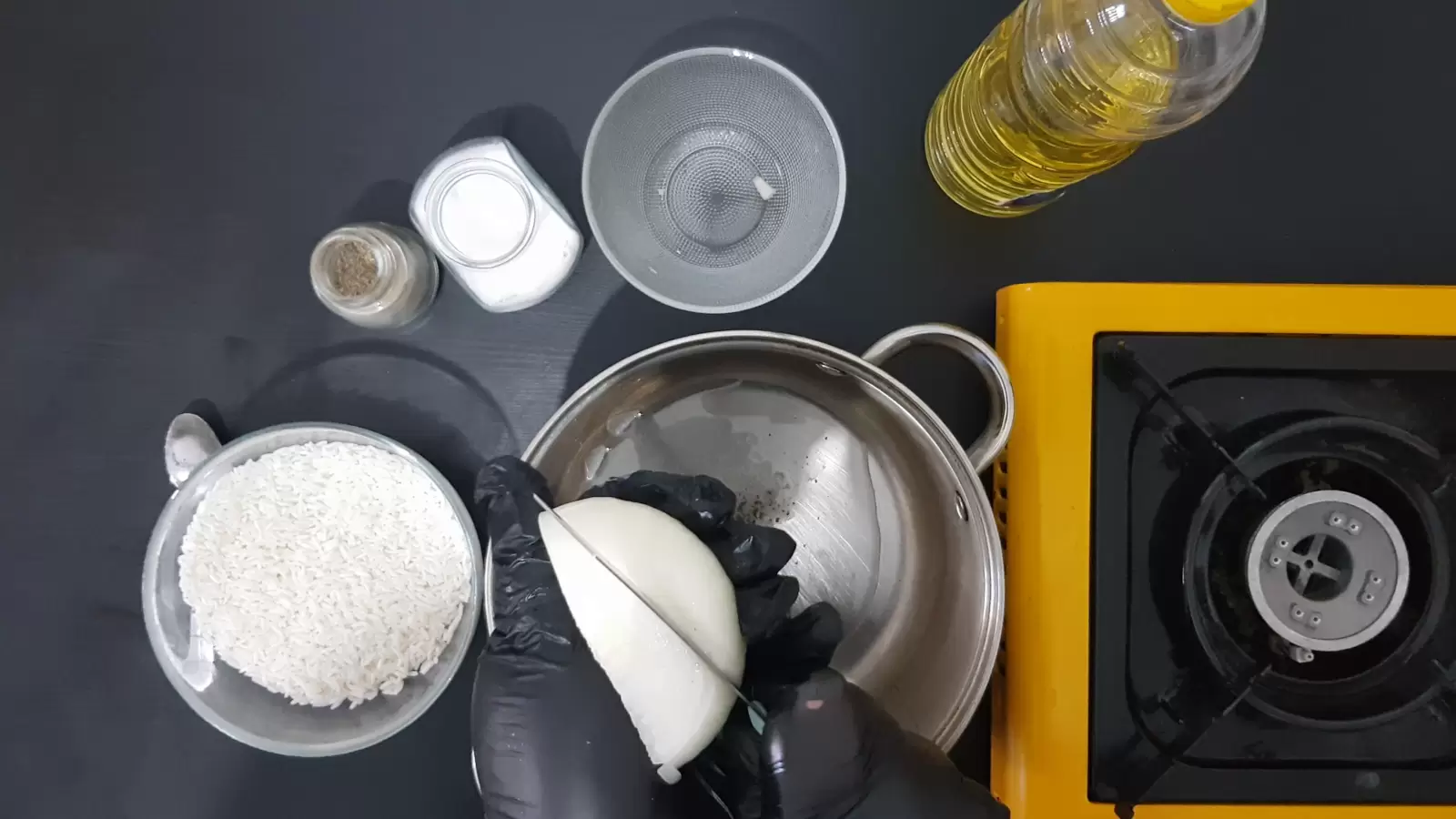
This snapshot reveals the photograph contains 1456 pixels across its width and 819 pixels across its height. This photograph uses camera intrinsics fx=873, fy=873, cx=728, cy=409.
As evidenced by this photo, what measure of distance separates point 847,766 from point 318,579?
1.22ft

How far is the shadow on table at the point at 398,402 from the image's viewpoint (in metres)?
0.62

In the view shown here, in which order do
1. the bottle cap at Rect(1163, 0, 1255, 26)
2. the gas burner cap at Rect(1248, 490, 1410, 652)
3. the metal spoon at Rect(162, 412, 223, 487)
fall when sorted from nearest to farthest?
the bottle cap at Rect(1163, 0, 1255, 26) < the gas burner cap at Rect(1248, 490, 1410, 652) < the metal spoon at Rect(162, 412, 223, 487)

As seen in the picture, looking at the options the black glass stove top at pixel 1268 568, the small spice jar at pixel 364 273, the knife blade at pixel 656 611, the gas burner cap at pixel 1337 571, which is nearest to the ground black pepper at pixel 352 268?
the small spice jar at pixel 364 273

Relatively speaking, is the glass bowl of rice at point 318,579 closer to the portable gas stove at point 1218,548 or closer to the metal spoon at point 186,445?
the metal spoon at point 186,445

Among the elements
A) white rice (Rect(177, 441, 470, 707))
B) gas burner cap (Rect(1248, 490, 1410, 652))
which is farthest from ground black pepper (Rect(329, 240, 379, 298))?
gas burner cap (Rect(1248, 490, 1410, 652))

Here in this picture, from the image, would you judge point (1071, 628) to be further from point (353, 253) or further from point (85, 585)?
point (85, 585)

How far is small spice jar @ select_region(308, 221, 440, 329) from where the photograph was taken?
0.58 meters

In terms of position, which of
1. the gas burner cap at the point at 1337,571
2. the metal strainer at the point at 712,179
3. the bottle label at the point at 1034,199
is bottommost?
the gas burner cap at the point at 1337,571

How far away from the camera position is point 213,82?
0.63 m

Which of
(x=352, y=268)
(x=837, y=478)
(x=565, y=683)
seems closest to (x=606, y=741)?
(x=565, y=683)

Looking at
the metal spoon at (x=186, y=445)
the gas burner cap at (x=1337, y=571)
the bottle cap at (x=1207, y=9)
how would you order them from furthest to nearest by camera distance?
1. the metal spoon at (x=186, y=445)
2. the gas burner cap at (x=1337, y=571)
3. the bottle cap at (x=1207, y=9)

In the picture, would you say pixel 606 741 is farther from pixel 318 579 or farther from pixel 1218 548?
pixel 1218 548

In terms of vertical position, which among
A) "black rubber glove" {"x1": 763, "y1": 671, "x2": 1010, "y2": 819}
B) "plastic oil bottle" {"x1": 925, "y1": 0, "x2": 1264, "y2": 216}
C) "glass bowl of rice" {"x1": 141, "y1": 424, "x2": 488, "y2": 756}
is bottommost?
"glass bowl of rice" {"x1": 141, "y1": 424, "x2": 488, "y2": 756}

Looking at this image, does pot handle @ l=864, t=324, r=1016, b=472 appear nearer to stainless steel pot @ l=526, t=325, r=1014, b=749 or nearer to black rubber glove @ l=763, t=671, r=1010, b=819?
stainless steel pot @ l=526, t=325, r=1014, b=749
